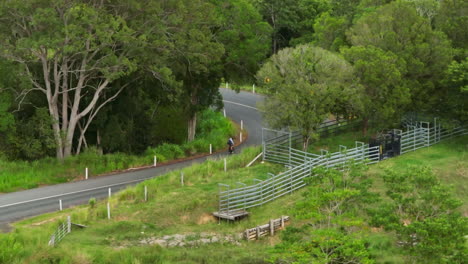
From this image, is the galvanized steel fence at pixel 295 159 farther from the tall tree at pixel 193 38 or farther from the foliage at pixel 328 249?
the tall tree at pixel 193 38

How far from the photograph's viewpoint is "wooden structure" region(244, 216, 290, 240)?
1221 inches

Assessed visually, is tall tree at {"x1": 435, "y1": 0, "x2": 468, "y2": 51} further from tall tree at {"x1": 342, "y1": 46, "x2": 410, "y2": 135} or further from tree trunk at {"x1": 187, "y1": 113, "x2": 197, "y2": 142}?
tree trunk at {"x1": 187, "y1": 113, "x2": 197, "y2": 142}

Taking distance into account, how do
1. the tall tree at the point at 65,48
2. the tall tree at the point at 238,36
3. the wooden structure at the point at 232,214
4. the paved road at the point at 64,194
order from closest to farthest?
the wooden structure at the point at 232,214 < the paved road at the point at 64,194 < the tall tree at the point at 65,48 < the tall tree at the point at 238,36

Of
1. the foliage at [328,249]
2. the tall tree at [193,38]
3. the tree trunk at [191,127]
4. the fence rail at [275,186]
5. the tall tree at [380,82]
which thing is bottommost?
the tree trunk at [191,127]

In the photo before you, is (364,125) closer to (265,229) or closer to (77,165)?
(265,229)

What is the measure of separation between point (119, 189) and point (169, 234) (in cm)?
890

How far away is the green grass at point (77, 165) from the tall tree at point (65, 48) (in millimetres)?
1491

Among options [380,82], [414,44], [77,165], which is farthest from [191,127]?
[414,44]

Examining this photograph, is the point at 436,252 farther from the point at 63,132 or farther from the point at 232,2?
the point at 232,2

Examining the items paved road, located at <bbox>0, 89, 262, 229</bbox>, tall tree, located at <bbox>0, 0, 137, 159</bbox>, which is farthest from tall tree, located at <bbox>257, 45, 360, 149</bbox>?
tall tree, located at <bbox>0, 0, 137, 159</bbox>

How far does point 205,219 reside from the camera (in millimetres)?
34000

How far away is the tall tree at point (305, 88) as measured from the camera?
40594 mm

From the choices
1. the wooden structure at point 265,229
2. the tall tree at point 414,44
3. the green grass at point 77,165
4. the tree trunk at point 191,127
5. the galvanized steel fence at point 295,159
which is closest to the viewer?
the wooden structure at point 265,229

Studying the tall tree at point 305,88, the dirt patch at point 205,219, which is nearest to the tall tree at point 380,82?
the tall tree at point 305,88
